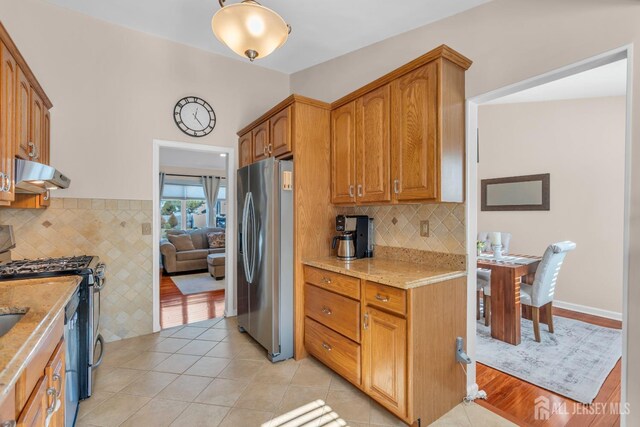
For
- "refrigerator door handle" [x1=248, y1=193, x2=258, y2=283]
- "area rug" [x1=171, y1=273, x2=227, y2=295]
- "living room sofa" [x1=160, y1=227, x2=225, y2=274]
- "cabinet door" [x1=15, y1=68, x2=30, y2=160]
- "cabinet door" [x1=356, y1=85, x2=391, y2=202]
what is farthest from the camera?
"living room sofa" [x1=160, y1=227, x2=225, y2=274]

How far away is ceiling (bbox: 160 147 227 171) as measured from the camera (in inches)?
253

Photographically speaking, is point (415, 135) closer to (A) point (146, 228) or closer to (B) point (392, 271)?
(B) point (392, 271)

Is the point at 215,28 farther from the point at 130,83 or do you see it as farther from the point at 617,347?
the point at 617,347

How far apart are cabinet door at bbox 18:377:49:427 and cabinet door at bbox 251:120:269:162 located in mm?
2270

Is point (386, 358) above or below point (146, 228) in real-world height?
below

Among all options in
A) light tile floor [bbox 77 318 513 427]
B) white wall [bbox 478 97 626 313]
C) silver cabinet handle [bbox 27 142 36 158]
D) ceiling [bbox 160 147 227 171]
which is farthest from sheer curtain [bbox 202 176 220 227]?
white wall [bbox 478 97 626 313]

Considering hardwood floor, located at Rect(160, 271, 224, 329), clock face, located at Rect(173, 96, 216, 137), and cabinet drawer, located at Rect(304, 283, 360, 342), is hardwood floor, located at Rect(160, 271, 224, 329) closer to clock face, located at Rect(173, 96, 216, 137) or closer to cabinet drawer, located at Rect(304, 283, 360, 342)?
cabinet drawer, located at Rect(304, 283, 360, 342)

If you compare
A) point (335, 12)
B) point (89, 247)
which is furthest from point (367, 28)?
point (89, 247)

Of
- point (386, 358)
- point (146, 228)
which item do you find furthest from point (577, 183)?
point (146, 228)

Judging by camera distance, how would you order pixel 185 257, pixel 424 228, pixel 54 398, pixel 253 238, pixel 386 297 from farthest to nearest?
1. pixel 185 257
2. pixel 253 238
3. pixel 424 228
4. pixel 386 297
5. pixel 54 398

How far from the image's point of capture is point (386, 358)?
1860 millimetres

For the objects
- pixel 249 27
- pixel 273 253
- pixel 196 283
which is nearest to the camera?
pixel 249 27

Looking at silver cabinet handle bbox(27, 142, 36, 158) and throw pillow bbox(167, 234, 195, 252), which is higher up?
silver cabinet handle bbox(27, 142, 36, 158)

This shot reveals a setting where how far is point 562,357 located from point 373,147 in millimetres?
2539
